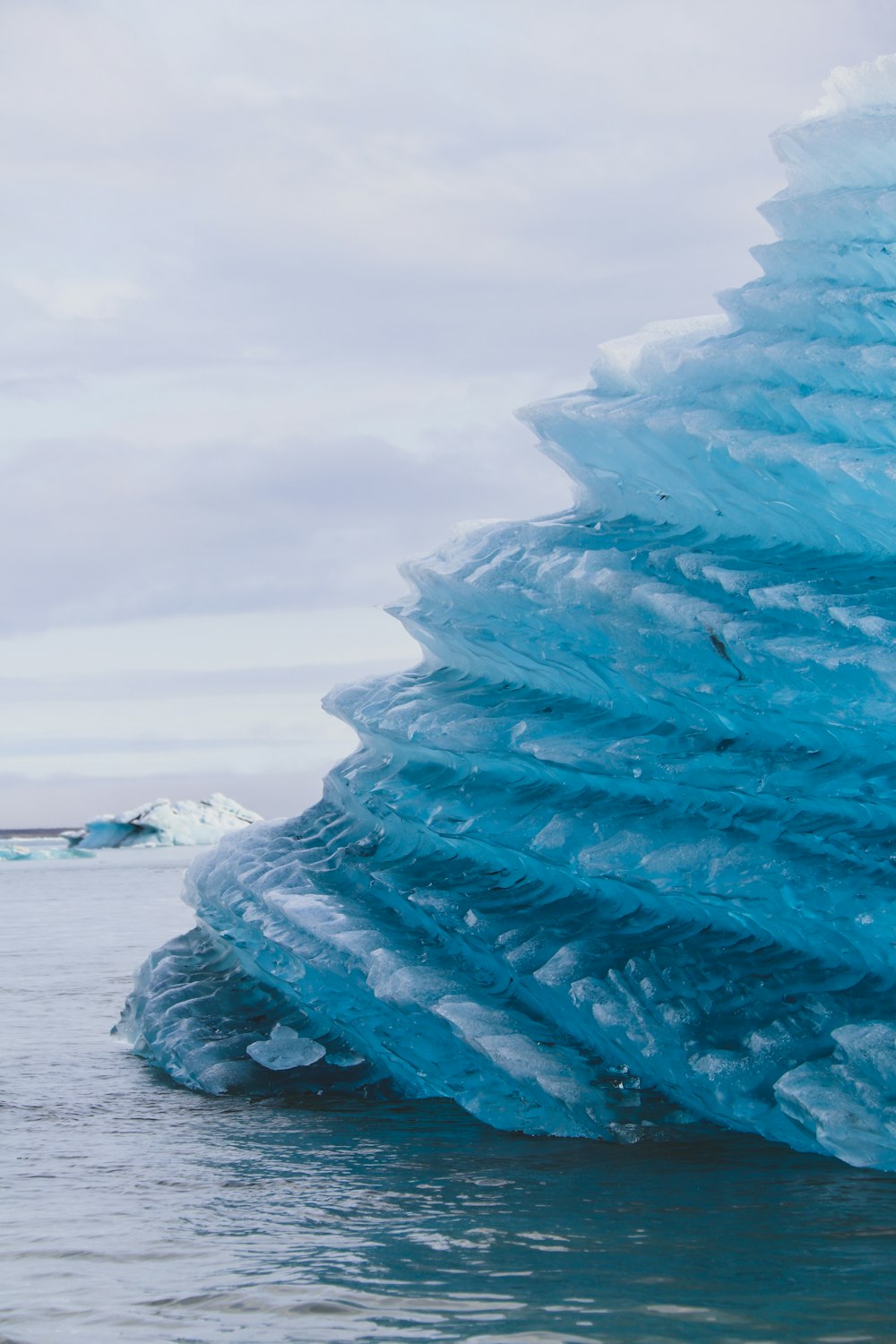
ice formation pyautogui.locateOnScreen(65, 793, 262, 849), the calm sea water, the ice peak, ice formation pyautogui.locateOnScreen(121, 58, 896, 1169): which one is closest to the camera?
the calm sea water

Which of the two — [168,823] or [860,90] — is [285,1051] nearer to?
[860,90]

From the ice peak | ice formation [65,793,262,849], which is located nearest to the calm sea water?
the ice peak

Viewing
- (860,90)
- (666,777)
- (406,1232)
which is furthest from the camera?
(860,90)

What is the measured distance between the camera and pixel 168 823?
46406 millimetres

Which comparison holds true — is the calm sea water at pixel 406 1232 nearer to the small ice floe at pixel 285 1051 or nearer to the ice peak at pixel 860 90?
the small ice floe at pixel 285 1051

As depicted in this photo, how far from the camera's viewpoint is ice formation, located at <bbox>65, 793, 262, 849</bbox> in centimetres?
4641

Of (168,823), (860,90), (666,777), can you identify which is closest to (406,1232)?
(666,777)

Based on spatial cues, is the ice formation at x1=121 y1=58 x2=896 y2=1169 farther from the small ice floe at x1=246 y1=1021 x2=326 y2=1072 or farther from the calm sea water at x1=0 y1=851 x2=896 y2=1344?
the calm sea water at x1=0 y1=851 x2=896 y2=1344

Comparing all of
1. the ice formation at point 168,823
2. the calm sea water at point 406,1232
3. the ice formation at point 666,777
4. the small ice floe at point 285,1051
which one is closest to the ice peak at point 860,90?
the ice formation at point 666,777

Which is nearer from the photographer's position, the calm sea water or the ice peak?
the calm sea water

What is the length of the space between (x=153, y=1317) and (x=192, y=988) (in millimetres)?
4087

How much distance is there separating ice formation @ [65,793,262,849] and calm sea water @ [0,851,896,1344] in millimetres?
41039

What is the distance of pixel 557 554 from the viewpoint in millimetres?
5891

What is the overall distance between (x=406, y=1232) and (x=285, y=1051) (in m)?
2.64
